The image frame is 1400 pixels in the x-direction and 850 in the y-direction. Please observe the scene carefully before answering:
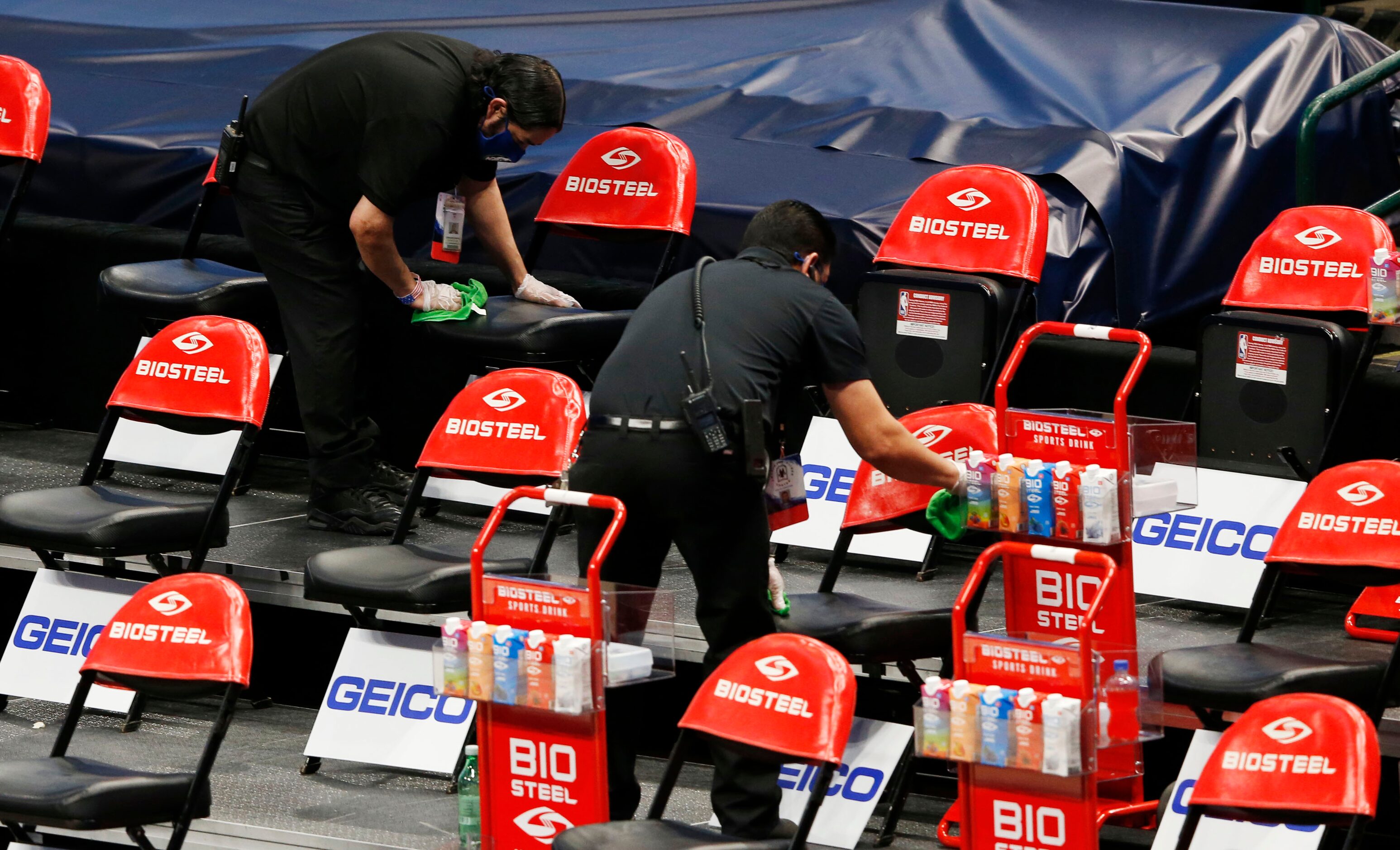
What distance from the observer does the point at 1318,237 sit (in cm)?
550

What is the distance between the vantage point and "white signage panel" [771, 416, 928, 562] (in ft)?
18.7

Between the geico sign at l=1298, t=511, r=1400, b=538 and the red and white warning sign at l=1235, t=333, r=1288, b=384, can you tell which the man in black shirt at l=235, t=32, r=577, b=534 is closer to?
the red and white warning sign at l=1235, t=333, r=1288, b=384

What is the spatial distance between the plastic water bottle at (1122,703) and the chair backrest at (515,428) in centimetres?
154

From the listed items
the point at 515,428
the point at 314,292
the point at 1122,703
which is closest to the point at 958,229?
the point at 515,428

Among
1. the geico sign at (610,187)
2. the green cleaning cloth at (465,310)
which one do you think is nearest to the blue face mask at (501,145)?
the green cleaning cloth at (465,310)

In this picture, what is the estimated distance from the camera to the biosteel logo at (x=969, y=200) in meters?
5.70

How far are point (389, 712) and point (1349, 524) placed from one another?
2.37 m

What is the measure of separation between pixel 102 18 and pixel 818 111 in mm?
2942

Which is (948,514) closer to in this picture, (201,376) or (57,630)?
(201,376)

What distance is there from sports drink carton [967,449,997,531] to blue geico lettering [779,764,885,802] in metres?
0.66

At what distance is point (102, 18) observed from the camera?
7.98m

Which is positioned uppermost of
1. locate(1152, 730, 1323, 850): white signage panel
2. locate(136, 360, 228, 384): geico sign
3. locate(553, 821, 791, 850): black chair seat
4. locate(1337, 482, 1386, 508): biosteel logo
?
locate(1337, 482, 1386, 508): biosteel logo

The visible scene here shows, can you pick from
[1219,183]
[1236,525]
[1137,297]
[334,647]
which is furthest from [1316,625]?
[334,647]

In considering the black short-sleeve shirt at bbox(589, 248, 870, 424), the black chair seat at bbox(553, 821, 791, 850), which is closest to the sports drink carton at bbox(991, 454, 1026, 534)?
the black short-sleeve shirt at bbox(589, 248, 870, 424)
